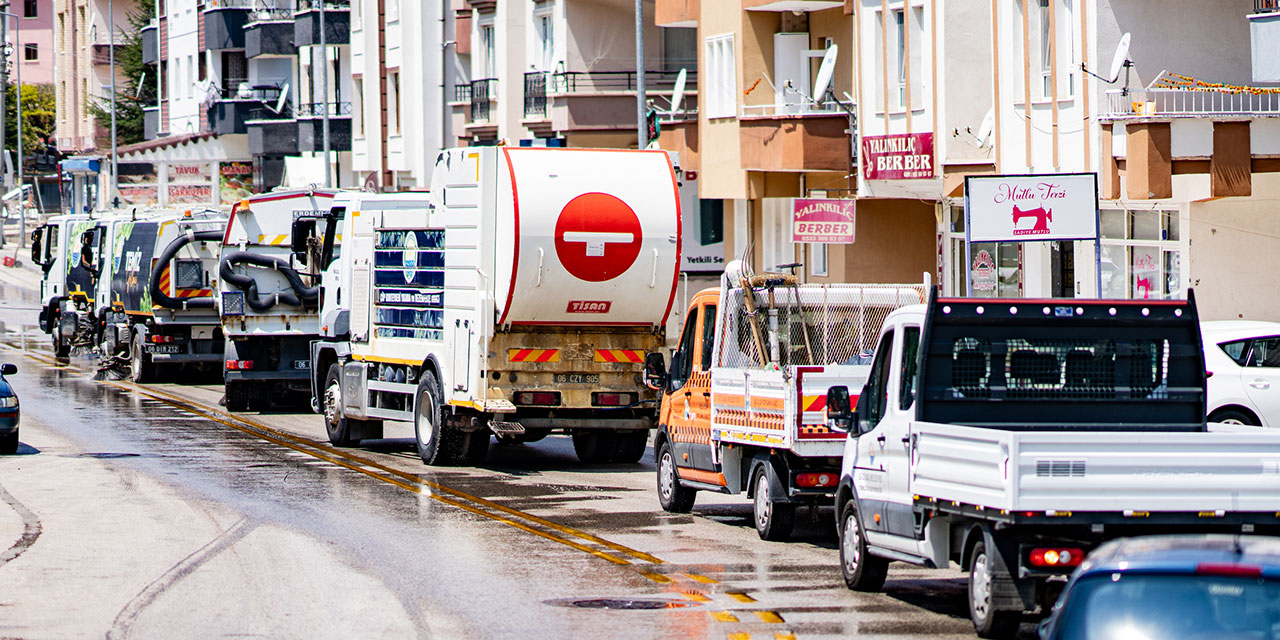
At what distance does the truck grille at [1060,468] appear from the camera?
36.3 feet

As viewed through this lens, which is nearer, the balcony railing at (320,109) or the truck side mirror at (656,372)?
the truck side mirror at (656,372)

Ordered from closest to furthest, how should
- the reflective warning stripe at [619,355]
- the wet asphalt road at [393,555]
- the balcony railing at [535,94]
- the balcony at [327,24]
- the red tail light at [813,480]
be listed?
the wet asphalt road at [393,555], the red tail light at [813,480], the reflective warning stripe at [619,355], the balcony railing at [535,94], the balcony at [327,24]

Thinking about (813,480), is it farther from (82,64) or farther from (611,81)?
(82,64)

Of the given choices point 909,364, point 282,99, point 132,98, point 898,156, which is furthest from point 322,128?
point 909,364

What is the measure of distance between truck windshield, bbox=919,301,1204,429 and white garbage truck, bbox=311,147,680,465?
30.9ft

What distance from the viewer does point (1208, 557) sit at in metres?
6.92

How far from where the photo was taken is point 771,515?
16.2m

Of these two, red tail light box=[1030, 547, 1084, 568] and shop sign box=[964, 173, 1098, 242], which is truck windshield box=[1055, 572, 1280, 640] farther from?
shop sign box=[964, 173, 1098, 242]

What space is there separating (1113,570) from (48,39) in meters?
143

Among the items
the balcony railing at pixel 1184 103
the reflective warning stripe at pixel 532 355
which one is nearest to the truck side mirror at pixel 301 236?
the reflective warning stripe at pixel 532 355

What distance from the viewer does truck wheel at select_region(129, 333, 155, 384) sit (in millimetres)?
37000

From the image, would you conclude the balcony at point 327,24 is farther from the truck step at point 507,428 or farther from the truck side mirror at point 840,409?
the truck side mirror at point 840,409

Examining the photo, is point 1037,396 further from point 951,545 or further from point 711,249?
point 711,249

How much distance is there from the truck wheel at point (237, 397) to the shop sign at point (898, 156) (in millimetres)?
10526
